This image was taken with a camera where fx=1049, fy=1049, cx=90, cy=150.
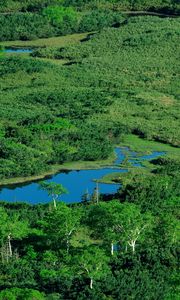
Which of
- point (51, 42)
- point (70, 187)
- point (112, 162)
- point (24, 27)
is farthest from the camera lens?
point (24, 27)

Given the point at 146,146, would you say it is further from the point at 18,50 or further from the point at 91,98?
the point at 18,50

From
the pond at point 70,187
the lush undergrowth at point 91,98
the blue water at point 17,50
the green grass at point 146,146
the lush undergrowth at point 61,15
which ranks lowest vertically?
the pond at point 70,187

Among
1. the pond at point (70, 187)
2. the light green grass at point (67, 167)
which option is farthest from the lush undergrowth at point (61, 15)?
the pond at point (70, 187)

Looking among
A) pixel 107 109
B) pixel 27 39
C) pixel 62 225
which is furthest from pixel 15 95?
pixel 62 225

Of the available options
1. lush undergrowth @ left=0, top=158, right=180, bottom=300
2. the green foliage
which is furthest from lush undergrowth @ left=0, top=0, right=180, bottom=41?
lush undergrowth @ left=0, top=158, right=180, bottom=300

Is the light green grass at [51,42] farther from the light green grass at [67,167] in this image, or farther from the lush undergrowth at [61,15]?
the light green grass at [67,167]

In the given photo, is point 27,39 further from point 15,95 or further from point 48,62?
point 15,95

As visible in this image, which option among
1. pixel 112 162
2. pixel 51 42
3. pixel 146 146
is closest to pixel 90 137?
pixel 146 146
